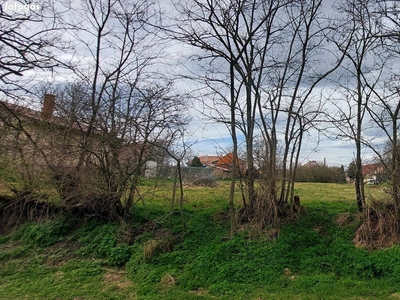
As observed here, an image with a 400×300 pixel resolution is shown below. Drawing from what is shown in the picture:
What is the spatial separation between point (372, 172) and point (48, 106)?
712cm

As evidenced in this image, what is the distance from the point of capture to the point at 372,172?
621 cm

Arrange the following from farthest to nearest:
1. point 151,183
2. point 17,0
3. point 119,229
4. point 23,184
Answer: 1. point 23,184
2. point 151,183
3. point 119,229
4. point 17,0

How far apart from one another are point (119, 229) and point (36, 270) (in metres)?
1.60

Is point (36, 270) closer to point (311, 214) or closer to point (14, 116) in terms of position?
point (14, 116)

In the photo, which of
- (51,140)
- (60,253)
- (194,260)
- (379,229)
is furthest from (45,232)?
(379,229)

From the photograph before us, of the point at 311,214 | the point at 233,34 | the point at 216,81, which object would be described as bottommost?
the point at 311,214

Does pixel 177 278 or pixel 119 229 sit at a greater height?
pixel 119 229

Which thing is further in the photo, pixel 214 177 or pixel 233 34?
pixel 214 177

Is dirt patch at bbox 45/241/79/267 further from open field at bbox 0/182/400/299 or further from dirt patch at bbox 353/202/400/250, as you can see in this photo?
dirt patch at bbox 353/202/400/250

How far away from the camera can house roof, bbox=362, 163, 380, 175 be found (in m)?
6.03

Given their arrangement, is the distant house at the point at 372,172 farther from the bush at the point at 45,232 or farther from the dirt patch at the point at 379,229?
the bush at the point at 45,232

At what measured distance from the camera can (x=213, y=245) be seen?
5.59 meters

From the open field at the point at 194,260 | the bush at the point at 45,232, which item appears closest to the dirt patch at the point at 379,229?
the open field at the point at 194,260

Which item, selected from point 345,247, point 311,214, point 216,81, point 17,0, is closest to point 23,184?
point 17,0
